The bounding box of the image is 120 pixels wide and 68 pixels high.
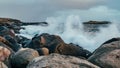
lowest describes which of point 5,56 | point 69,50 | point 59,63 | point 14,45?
point 14,45

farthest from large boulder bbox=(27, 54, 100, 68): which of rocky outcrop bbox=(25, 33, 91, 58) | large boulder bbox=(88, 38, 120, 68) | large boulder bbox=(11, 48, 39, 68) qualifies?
rocky outcrop bbox=(25, 33, 91, 58)

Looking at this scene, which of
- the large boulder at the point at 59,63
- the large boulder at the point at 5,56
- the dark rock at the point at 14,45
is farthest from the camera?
A: the dark rock at the point at 14,45

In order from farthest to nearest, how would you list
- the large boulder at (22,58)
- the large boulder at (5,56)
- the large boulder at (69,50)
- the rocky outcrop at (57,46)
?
the rocky outcrop at (57,46)
the large boulder at (69,50)
the large boulder at (5,56)
the large boulder at (22,58)

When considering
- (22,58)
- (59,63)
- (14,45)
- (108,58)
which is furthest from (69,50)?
(59,63)

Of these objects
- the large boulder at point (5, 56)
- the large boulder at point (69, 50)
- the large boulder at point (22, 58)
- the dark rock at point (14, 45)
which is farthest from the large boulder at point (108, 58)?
the dark rock at point (14, 45)

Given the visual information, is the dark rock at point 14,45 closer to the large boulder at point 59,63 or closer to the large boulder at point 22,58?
the large boulder at point 22,58

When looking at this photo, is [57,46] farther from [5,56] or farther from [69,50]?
[5,56]

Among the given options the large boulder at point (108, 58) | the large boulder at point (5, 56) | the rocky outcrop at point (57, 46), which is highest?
the large boulder at point (108, 58)

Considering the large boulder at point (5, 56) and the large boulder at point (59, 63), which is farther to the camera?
the large boulder at point (5, 56)

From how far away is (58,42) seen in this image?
20.8m

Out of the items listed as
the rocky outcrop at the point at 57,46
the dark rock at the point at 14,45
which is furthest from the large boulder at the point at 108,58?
the dark rock at the point at 14,45

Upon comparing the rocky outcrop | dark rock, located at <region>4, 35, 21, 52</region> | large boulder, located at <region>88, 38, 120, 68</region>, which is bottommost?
dark rock, located at <region>4, 35, 21, 52</region>

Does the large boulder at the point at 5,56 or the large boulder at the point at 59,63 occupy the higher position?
the large boulder at the point at 59,63

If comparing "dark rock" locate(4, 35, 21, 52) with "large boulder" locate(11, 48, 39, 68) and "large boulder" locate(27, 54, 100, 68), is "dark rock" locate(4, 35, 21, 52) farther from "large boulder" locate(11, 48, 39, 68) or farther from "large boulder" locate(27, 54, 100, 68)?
"large boulder" locate(27, 54, 100, 68)
